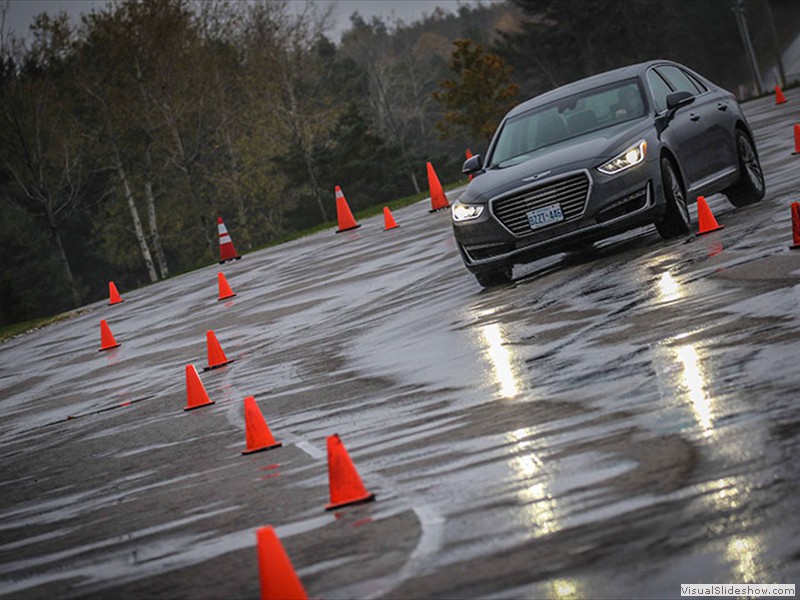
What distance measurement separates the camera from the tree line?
5706 centimetres

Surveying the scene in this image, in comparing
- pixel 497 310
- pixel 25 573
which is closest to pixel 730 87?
pixel 497 310

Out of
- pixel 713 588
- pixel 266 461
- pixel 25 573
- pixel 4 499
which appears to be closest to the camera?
pixel 713 588

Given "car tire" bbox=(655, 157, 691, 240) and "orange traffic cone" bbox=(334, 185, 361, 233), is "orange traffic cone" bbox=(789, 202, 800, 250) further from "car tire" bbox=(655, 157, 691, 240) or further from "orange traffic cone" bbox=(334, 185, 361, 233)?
"orange traffic cone" bbox=(334, 185, 361, 233)

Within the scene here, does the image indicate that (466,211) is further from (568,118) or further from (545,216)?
(568,118)

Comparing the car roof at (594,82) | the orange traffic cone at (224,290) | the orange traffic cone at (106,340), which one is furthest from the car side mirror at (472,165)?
the orange traffic cone at (224,290)

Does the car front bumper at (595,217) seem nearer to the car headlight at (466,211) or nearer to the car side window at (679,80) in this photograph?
the car headlight at (466,211)

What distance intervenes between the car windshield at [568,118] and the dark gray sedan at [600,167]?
0.01 meters

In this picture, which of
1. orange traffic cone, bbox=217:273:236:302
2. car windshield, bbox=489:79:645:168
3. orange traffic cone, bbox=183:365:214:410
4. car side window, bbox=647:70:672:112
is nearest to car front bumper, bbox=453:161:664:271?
car windshield, bbox=489:79:645:168

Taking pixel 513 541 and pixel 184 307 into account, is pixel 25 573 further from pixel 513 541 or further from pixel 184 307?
pixel 184 307

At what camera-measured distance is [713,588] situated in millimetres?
4715

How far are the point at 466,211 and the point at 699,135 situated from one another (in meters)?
2.41

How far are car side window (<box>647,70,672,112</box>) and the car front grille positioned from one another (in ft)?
4.89

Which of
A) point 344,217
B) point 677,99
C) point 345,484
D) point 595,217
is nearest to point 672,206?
point 595,217

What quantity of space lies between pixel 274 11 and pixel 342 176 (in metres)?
7.57
